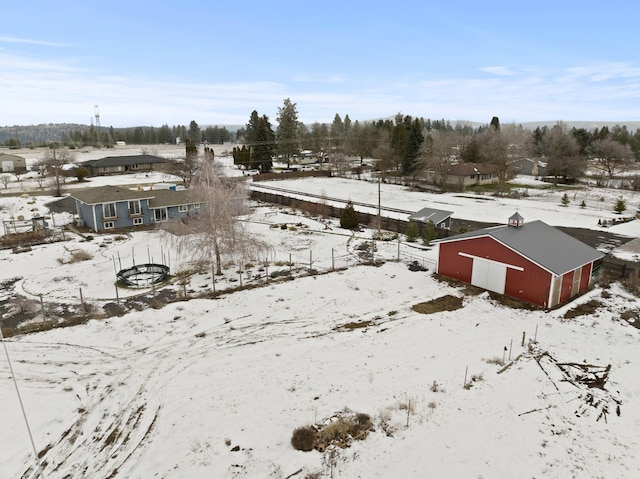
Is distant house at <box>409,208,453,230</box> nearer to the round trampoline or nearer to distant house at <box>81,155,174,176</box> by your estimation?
the round trampoline

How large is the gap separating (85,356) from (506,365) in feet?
52.3

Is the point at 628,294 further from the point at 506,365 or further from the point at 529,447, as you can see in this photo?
the point at 529,447

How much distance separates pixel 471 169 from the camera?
62.4 metres

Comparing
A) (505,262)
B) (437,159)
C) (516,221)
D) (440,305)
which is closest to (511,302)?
(505,262)

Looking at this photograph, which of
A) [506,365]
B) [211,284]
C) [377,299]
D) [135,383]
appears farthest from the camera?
[211,284]

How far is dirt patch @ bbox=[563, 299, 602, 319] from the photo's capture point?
792 inches

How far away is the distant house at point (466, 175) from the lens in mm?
61406

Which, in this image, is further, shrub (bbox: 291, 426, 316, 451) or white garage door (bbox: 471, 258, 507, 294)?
white garage door (bbox: 471, 258, 507, 294)

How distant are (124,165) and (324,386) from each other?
7528cm

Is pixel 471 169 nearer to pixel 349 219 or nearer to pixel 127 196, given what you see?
pixel 349 219

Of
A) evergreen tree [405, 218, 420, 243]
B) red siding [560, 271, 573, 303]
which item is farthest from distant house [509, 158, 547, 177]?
red siding [560, 271, 573, 303]

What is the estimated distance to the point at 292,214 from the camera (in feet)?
145

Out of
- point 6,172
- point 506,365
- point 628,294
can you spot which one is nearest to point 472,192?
point 628,294

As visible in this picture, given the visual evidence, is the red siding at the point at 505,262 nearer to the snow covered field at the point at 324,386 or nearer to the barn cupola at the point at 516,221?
the snow covered field at the point at 324,386
